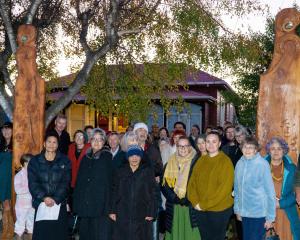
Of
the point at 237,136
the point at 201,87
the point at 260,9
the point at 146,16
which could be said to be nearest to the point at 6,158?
the point at 237,136

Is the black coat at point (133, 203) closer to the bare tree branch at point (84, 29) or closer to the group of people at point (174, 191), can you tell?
the group of people at point (174, 191)

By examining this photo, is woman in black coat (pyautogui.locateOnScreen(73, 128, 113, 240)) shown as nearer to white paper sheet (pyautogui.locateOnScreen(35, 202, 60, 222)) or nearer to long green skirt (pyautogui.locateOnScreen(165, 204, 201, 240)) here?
white paper sheet (pyautogui.locateOnScreen(35, 202, 60, 222))

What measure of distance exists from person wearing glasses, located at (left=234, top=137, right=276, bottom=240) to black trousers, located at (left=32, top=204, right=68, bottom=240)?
8.03 feet

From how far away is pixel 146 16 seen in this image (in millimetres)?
12273

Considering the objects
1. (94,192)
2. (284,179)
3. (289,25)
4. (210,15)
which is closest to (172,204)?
(94,192)

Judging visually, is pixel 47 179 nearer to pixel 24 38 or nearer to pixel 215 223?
pixel 215 223

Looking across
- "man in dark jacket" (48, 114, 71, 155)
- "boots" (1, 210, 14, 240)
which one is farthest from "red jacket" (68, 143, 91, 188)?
"boots" (1, 210, 14, 240)

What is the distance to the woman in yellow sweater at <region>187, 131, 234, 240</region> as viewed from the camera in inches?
267

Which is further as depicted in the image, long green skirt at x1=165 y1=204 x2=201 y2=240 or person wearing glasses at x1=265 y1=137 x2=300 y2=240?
long green skirt at x1=165 y1=204 x2=201 y2=240

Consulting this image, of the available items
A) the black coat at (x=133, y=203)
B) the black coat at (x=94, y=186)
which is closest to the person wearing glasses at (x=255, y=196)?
the black coat at (x=133, y=203)

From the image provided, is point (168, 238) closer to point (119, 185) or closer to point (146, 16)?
point (119, 185)

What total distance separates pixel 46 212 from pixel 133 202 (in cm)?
123

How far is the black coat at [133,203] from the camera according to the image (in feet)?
22.9

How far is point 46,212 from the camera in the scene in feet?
23.4
